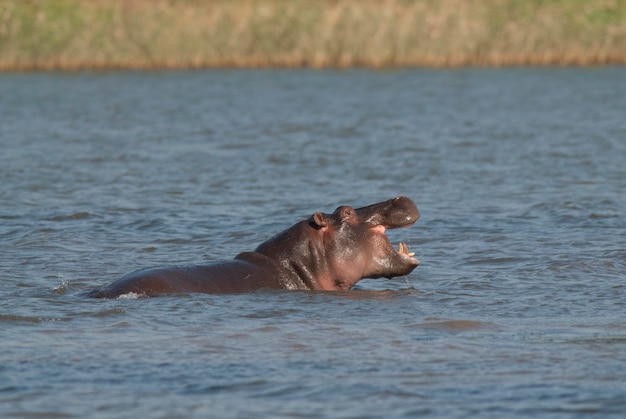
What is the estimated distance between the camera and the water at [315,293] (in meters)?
5.41

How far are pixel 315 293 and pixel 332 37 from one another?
25.9 metres

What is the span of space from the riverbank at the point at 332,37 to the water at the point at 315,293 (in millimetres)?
9390

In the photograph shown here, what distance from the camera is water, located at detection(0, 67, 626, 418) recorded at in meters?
5.41

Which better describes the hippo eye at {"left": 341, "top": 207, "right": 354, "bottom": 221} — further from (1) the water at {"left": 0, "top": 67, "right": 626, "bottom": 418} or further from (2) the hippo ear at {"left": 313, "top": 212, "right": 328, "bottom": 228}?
(1) the water at {"left": 0, "top": 67, "right": 626, "bottom": 418}

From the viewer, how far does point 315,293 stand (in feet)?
25.6

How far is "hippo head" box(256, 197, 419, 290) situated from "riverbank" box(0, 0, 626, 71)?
25.4 metres

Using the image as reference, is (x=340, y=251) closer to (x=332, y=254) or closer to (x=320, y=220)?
(x=332, y=254)

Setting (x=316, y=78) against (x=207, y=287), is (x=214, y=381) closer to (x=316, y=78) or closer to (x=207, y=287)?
(x=207, y=287)

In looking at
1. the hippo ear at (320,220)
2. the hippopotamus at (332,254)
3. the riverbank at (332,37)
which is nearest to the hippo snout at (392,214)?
the hippopotamus at (332,254)

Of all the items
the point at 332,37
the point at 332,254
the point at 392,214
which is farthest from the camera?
the point at 332,37

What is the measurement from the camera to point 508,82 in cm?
3034

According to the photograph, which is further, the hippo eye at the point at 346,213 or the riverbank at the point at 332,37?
the riverbank at the point at 332,37

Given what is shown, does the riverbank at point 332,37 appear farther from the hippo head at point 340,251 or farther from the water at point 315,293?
the hippo head at point 340,251

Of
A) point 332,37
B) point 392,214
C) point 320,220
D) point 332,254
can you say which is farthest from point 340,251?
point 332,37
